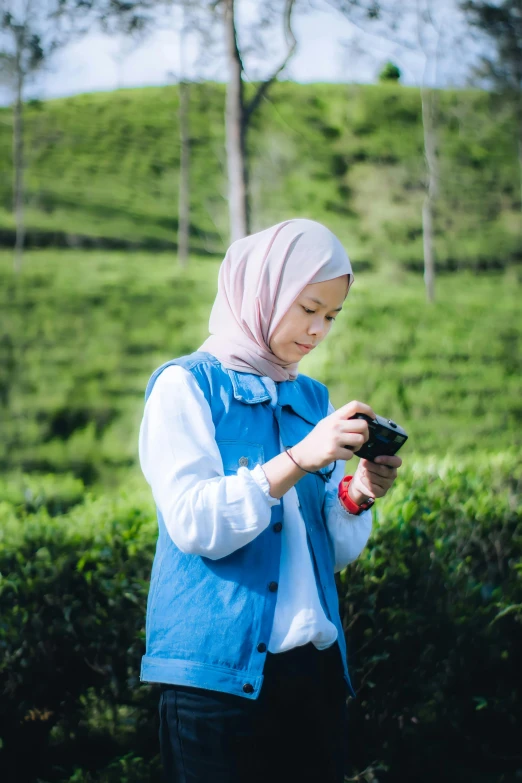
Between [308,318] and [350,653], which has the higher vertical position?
[308,318]

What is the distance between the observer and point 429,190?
743 centimetres

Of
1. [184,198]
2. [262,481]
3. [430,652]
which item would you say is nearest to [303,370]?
[184,198]

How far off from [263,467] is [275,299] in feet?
1.06

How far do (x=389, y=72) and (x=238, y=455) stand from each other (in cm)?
549

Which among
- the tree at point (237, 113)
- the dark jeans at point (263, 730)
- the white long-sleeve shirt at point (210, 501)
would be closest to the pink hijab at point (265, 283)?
the white long-sleeve shirt at point (210, 501)

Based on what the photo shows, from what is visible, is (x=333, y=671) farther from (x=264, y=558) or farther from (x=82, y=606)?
(x=82, y=606)

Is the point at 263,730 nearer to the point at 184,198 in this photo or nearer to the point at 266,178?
the point at 184,198

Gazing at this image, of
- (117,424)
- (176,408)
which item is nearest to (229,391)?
(176,408)

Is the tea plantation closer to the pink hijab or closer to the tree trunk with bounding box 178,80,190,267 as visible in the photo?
the tree trunk with bounding box 178,80,190,267

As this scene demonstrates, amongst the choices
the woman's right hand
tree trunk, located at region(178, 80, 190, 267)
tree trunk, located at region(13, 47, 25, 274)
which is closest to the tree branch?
tree trunk, located at region(178, 80, 190, 267)

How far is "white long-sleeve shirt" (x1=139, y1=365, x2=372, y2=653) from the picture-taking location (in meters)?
1.27

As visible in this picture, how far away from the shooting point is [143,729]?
7.97 ft

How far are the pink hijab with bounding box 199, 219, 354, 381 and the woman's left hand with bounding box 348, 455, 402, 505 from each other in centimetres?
24

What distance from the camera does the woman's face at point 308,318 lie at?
144cm
